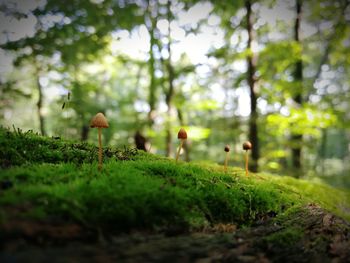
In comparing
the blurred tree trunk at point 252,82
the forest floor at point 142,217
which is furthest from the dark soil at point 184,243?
the blurred tree trunk at point 252,82

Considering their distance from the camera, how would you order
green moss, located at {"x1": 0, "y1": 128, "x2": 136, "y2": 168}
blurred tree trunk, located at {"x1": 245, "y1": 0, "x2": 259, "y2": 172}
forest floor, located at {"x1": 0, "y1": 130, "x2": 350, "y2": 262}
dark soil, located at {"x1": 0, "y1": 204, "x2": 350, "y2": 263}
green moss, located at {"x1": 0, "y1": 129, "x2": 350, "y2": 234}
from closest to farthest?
dark soil, located at {"x1": 0, "y1": 204, "x2": 350, "y2": 263}
forest floor, located at {"x1": 0, "y1": 130, "x2": 350, "y2": 262}
green moss, located at {"x1": 0, "y1": 129, "x2": 350, "y2": 234}
green moss, located at {"x1": 0, "y1": 128, "x2": 136, "y2": 168}
blurred tree trunk, located at {"x1": 245, "y1": 0, "x2": 259, "y2": 172}

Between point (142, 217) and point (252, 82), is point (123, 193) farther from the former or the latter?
point (252, 82)

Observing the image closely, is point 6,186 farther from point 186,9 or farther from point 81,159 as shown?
point 186,9

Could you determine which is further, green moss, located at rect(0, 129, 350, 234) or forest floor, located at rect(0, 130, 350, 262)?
green moss, located at rect(0, 129, 350, 234)

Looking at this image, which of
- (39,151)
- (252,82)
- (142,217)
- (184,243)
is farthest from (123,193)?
(252,82)

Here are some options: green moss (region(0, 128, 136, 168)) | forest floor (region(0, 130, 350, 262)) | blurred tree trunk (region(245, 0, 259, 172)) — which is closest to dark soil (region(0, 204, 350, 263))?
forest floor (region(0, 130, 350, 262))

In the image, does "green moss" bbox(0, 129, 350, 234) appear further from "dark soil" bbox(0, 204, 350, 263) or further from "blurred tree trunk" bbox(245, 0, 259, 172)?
"blurred tree trunk" bbox(245, 0, 259, 172)

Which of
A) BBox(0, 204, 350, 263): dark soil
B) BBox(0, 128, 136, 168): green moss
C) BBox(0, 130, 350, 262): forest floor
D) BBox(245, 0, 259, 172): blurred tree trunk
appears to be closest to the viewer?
BBox(0, 204, 350, 263): dark soil

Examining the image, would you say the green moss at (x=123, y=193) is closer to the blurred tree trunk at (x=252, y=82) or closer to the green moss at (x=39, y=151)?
the green moss at (x=39, y=151)
